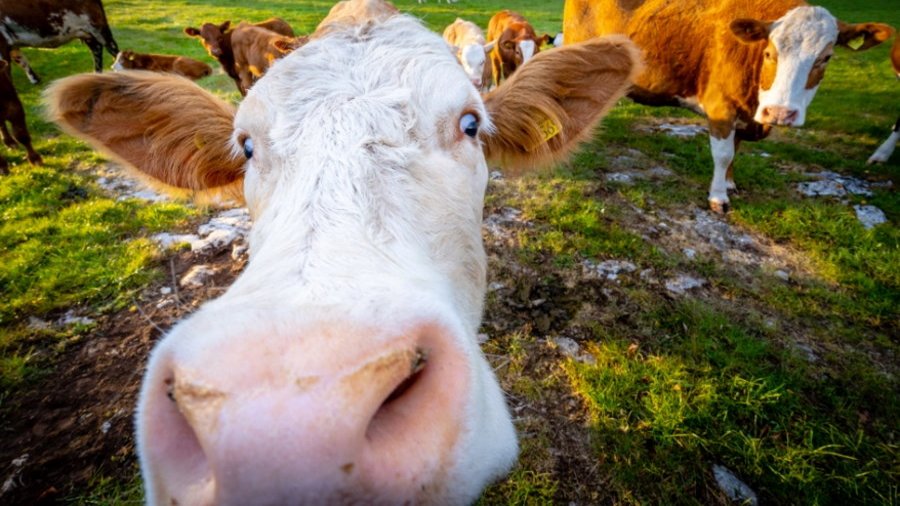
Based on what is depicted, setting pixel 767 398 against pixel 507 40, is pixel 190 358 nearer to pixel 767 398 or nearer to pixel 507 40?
pixel 767 398

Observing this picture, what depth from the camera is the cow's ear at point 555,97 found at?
2.46 metres

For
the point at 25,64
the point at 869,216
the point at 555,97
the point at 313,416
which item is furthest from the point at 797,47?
the point at 25,64

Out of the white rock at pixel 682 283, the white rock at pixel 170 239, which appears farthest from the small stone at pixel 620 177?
the white rock at pixel 170 239

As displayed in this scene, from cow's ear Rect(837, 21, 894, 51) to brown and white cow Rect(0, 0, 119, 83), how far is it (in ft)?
47.3

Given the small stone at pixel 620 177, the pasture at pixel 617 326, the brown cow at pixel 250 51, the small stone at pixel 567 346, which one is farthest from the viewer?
the brown cow at pixel 250 51

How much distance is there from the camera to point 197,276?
381 cm

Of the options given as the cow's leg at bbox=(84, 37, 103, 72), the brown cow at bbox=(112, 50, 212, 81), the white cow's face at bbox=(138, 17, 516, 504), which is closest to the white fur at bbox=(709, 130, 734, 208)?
→ the white cow's face at bbox=(138, 17, 516, 504)

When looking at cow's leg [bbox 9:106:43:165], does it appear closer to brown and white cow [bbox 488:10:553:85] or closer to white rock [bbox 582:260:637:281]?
white rock [bbox 582:260:637:281]

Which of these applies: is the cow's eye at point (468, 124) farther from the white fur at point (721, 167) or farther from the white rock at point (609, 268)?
the white fur at point (721, 167)

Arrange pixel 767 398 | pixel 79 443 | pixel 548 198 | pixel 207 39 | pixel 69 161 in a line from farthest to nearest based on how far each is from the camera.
A: pixel 207 39 → pixel 69 161 → pixel 548 198 → pixel 767 398 → pixel 79 443

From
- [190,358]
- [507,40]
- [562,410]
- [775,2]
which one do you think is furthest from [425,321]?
[507,40]

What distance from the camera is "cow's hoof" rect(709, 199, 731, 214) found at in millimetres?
4844

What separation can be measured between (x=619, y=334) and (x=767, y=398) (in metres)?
0.99

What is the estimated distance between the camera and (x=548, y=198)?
16.9ft
